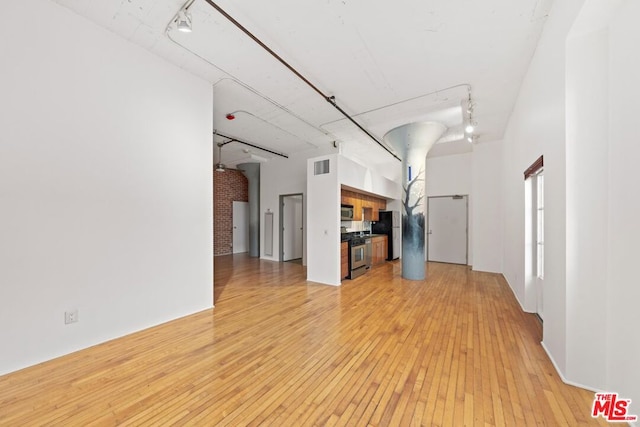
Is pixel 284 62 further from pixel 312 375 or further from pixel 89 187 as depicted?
pixel 312 375

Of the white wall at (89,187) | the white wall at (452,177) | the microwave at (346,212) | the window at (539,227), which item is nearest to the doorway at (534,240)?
the window at (539,227)

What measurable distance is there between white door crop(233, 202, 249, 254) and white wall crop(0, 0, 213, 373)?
20.6 feet

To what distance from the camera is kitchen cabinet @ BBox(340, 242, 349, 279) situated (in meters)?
5.58

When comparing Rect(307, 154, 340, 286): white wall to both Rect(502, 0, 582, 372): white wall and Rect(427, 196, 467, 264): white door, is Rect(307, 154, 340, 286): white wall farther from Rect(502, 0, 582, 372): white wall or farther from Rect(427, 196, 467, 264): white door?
Rect(427, 196, 467, 264): white door

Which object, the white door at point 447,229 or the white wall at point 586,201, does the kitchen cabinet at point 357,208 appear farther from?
the white wall at point 586,201

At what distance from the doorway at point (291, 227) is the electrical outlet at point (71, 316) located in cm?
560

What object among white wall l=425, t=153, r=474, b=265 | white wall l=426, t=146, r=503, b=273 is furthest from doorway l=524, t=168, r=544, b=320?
white wall l=425, t=153, r=474, b=265

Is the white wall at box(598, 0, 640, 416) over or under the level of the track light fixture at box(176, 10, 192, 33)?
under

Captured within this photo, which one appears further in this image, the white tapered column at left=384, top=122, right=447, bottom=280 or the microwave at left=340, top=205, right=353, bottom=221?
the microwave at left=340, top=205, right=353, bottom=221

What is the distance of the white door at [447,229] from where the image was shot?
7531 millimetres

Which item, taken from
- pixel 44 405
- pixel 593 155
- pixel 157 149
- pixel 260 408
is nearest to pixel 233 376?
pixel 260 408

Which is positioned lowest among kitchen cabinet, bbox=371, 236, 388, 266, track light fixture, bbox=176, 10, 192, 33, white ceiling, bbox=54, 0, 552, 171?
kitchen cabinet, bbox=371, 236, 388, 266

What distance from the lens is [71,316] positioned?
2.51 metres

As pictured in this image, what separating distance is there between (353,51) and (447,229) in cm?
646
